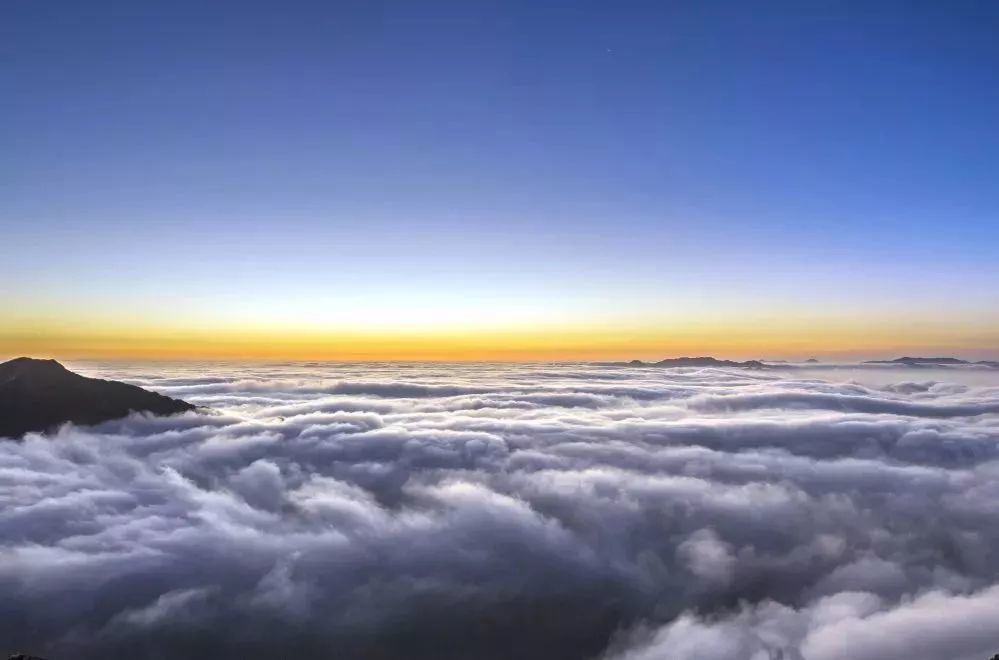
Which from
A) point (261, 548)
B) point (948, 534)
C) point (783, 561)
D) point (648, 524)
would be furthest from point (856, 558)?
point (261, 548)

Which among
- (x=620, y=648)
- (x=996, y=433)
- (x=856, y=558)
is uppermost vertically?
(x=996, y=433)

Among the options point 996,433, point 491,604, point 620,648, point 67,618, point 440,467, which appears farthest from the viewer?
point 996,433

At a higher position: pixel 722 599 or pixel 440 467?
pixel 440 467

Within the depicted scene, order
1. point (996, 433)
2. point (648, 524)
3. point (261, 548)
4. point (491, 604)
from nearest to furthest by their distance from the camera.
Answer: point (491, 604) < point (261, 548) < point (648, 524) < point (996, 433)

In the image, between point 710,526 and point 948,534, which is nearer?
point 948,534

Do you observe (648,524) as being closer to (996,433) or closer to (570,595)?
(570,595)

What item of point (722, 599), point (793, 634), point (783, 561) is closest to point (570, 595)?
point (722, 599)

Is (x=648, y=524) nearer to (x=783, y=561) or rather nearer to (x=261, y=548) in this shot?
(x=783, y=561)
